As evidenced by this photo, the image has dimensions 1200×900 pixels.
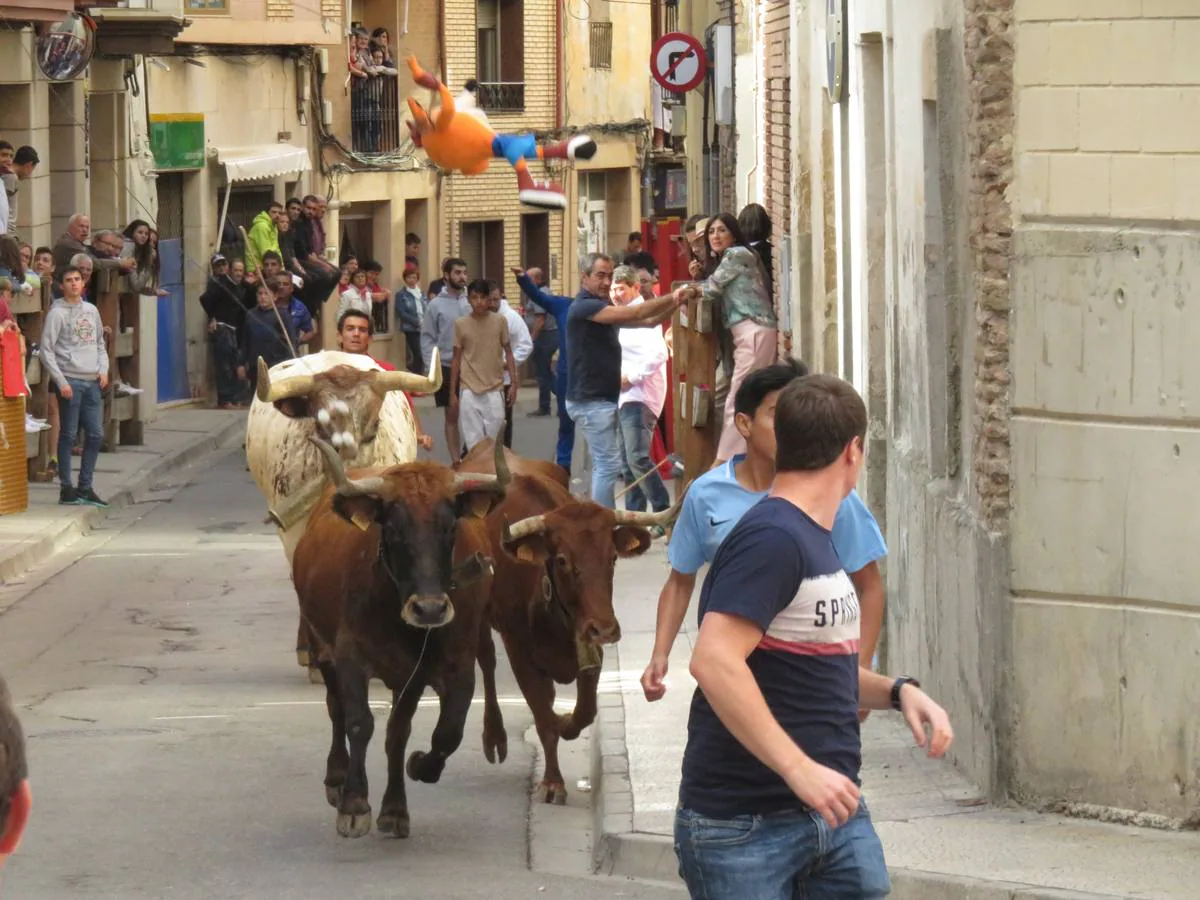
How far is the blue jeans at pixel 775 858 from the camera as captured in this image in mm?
4992

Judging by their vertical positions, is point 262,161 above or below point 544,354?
above

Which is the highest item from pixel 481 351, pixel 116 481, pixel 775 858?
pixel 481 351

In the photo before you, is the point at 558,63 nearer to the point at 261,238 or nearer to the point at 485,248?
the point at 485,248

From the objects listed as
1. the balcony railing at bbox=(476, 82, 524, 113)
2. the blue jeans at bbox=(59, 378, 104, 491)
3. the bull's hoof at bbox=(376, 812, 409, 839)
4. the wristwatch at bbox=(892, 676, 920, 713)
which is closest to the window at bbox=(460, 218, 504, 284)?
the balcony railing at bbox=(476, 82, 524, 113)

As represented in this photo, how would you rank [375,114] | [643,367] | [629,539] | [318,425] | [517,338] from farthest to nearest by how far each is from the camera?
[375,114]
[517,338]
[643,367]
[318,425]
[629,539]

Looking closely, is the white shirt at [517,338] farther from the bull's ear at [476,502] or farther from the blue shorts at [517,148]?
the bull's ear at [476,502]

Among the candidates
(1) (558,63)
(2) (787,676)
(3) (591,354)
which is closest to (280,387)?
(3) (591,354)

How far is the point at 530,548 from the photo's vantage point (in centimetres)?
918

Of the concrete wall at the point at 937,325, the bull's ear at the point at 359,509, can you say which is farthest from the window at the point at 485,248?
the bull's ear at the point at 359,509

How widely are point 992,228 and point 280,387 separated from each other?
427 cm

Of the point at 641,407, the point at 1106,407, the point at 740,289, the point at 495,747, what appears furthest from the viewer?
the point at 641,407

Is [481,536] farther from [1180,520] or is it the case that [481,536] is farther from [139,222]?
[139,222]

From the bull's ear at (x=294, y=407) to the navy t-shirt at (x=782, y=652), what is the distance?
22.1 ft

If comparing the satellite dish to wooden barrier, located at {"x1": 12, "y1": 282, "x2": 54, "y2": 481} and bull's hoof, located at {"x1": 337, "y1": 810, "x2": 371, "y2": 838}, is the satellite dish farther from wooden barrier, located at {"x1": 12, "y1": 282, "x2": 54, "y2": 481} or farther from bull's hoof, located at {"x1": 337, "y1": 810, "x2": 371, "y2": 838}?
bull's hoof, located at {"x1": 337, "y1": 810, "x2": 371, "y2": 838}
